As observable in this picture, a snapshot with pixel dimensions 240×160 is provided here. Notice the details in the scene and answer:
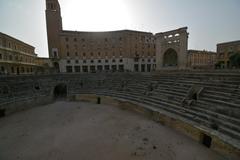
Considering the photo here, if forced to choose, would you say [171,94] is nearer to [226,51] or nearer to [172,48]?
[172,48]

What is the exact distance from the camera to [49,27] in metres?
31.5

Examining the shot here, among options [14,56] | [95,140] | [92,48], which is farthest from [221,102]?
[14,56]

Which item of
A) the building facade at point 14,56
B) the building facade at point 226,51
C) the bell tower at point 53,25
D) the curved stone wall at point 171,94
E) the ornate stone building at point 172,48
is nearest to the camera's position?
the curved stone wall at point 171,94

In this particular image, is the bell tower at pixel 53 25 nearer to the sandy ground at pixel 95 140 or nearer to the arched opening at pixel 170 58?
the sandy ground at pixel 95 140

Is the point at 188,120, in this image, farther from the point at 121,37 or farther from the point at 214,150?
the point at 121,37

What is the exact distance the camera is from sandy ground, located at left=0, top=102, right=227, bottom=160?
5.86m

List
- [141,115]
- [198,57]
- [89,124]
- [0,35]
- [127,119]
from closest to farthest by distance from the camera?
[89,124] → [127,119] → [141,115] → [0,35] → [198,57]

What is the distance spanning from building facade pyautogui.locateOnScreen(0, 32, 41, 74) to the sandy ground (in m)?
20.7

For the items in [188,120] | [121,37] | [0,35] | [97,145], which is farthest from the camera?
[121,37]

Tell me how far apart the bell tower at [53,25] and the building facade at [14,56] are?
7314mm

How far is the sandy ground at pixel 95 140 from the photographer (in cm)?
586

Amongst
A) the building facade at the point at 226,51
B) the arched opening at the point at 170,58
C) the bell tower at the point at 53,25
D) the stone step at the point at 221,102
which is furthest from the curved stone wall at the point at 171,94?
the building facade at the point at 226,51

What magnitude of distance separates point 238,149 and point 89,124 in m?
8.45

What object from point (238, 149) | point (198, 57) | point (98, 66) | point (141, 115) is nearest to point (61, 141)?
point (141, 115)
